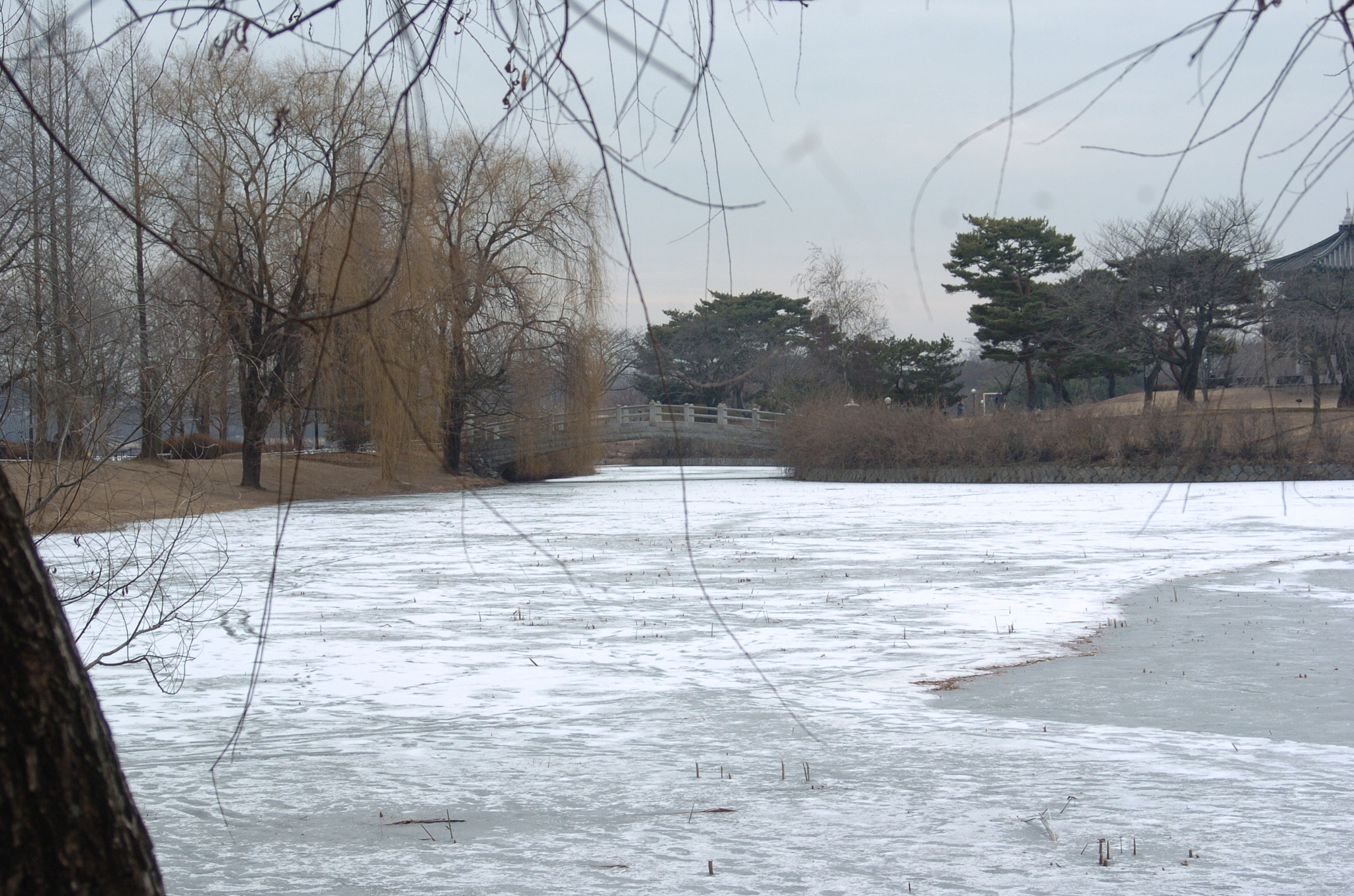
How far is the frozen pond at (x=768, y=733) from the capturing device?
3035mm

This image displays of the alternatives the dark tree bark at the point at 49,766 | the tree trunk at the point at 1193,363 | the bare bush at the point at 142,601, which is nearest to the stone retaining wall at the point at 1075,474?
the tree trunk at the point at 1193,363

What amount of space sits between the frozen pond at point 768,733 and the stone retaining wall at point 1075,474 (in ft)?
46.2

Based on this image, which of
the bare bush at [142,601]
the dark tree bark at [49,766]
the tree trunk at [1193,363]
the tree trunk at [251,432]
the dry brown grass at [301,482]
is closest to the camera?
the dark tree bark at [49,766]

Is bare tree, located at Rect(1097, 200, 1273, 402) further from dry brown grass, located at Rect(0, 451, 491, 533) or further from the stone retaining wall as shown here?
dry brown grass, located at Rect(0, 451, 491, 533)

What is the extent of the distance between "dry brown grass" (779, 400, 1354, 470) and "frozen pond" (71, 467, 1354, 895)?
13.7 meters

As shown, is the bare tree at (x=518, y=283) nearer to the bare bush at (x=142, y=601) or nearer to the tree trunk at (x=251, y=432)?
the tree trunk at (x=251, y=432)

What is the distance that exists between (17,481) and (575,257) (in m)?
16.5

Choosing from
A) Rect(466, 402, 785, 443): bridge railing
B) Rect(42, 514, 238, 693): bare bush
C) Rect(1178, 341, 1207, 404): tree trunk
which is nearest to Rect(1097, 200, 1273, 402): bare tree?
Rect(1178, 341, 1207, 404): tree trunk

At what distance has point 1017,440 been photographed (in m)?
25.5

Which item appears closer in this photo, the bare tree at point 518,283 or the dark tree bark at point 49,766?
the dark tree bark at point 49,766

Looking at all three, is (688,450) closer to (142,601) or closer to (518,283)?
(518,283)

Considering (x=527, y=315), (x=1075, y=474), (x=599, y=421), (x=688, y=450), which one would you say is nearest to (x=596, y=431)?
(x=599, y=421)

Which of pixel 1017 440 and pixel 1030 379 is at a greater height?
pixel 1030 379

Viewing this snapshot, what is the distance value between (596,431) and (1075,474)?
10810 mm
